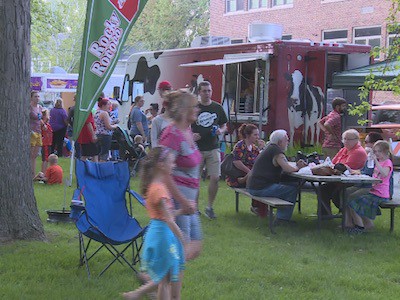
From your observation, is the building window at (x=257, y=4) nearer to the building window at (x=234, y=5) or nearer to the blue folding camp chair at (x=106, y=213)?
the building window at (x=234, y=5)

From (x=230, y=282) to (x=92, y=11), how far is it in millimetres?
3380

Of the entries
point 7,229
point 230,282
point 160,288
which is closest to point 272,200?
point 230,282

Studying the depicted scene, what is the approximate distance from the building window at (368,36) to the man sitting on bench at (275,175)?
21.9 m

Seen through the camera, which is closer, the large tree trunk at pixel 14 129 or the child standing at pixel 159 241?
the child standing at pixel 159 241

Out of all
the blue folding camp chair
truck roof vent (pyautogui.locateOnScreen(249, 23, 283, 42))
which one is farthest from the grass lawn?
truck roof vent (pyautogui.locateOnScreen(249, 23, 283, 42))

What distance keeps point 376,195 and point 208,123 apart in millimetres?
2284

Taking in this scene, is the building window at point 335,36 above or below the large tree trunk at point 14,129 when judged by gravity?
above

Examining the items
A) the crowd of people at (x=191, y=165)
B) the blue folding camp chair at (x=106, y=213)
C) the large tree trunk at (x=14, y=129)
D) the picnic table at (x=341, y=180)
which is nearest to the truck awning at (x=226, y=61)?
the crowd of people at (x=191, y=165)

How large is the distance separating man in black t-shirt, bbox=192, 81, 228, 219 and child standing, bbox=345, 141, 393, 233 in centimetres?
178

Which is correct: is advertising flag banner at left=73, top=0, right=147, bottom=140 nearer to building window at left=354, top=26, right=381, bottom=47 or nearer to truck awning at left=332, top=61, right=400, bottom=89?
truck awning at left=332, top=61, right=400, bottom=89

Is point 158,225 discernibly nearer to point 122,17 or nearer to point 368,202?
point 122,17

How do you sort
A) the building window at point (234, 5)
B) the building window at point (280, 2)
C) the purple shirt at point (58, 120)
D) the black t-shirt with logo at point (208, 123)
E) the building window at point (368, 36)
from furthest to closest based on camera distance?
1. the building window at point (234, 5)
2. the building window at point (280, 2)
3. the building window at point (368, 36)
4. the purple shirt at point (58, 120)
5. the black t-shirt with logo at point (208, 123)

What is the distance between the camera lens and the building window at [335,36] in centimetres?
3150

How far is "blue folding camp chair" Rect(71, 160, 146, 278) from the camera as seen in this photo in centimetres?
623
